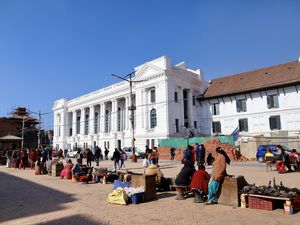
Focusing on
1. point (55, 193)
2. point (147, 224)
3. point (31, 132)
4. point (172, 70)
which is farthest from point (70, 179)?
point (31, 132)

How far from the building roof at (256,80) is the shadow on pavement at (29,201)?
34656mm

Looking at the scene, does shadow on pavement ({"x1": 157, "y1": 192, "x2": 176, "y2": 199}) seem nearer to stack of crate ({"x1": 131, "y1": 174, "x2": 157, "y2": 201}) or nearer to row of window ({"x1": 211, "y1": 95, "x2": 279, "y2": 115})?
stack of crate ({"x1": 131, "y1": 174, "x2": 157, "y2": 201})

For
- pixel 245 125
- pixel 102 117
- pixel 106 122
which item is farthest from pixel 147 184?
pixel 106 122

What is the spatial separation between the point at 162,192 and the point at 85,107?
186ft

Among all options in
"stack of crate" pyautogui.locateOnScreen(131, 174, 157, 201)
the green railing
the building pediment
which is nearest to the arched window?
the building pediment

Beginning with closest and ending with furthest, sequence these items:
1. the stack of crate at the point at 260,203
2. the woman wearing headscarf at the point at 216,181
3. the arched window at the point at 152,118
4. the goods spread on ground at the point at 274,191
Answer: the goods spread on ground at the point at 274,191
the stack of crate at the point at 260,203
the woman wearing headscarf at the point at 216,181
the arched window at the point at 152,118

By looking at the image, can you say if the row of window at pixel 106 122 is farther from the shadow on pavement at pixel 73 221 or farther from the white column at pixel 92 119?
the shadow on pavement at pixel 73 221

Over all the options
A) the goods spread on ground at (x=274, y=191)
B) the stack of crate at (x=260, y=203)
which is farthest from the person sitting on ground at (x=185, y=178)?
the stack of crate at (x=260, y=203)

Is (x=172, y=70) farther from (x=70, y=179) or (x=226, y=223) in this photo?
(x=226, y=223)

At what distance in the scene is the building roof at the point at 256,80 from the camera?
38.4 metres

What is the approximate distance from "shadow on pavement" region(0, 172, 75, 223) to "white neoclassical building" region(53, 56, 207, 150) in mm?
30385

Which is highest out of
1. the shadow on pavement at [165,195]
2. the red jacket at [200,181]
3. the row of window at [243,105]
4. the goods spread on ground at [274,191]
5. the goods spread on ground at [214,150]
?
the row of window at [243,105]

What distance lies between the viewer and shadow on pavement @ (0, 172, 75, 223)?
336 inches

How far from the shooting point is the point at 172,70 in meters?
44.9
